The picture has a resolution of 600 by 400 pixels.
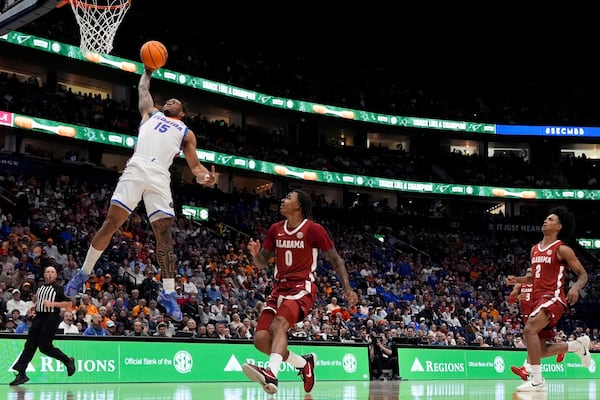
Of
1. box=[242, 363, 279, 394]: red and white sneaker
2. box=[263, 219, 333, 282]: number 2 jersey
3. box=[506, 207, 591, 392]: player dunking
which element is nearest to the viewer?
box=[242, 363, 279, 394]: red and white sneaker

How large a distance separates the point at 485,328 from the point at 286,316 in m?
20.2

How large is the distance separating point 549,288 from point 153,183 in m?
5.72

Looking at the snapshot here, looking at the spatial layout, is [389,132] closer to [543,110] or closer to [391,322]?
[543,110]

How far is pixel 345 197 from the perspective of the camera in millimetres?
44438

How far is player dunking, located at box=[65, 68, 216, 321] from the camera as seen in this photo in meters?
8.59

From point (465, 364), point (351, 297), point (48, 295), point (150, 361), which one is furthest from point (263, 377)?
point (465, 364)

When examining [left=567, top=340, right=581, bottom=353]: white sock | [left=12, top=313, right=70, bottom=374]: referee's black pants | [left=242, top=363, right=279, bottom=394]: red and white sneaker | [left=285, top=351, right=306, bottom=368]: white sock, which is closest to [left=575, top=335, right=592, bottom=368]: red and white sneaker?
[left=567, top=340, right=581, bottom=353]: white sock

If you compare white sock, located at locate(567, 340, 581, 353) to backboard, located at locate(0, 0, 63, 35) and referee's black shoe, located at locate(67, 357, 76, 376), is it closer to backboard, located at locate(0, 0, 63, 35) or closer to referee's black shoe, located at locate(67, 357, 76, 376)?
referee's black shoe, located at locate(67, 357, 76, 376)

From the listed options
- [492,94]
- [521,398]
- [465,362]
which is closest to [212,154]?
[465,362]

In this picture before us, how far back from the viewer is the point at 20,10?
34.9ft

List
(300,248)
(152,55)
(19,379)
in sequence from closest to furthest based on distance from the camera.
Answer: (152,55) < (300,248) < (19,379)

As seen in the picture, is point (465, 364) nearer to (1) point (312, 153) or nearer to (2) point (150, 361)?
(2) point (150, 361)

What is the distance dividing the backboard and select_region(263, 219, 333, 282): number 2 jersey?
4.36 m

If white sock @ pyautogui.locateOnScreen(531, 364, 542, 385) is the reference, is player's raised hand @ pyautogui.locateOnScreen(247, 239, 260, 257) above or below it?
above
